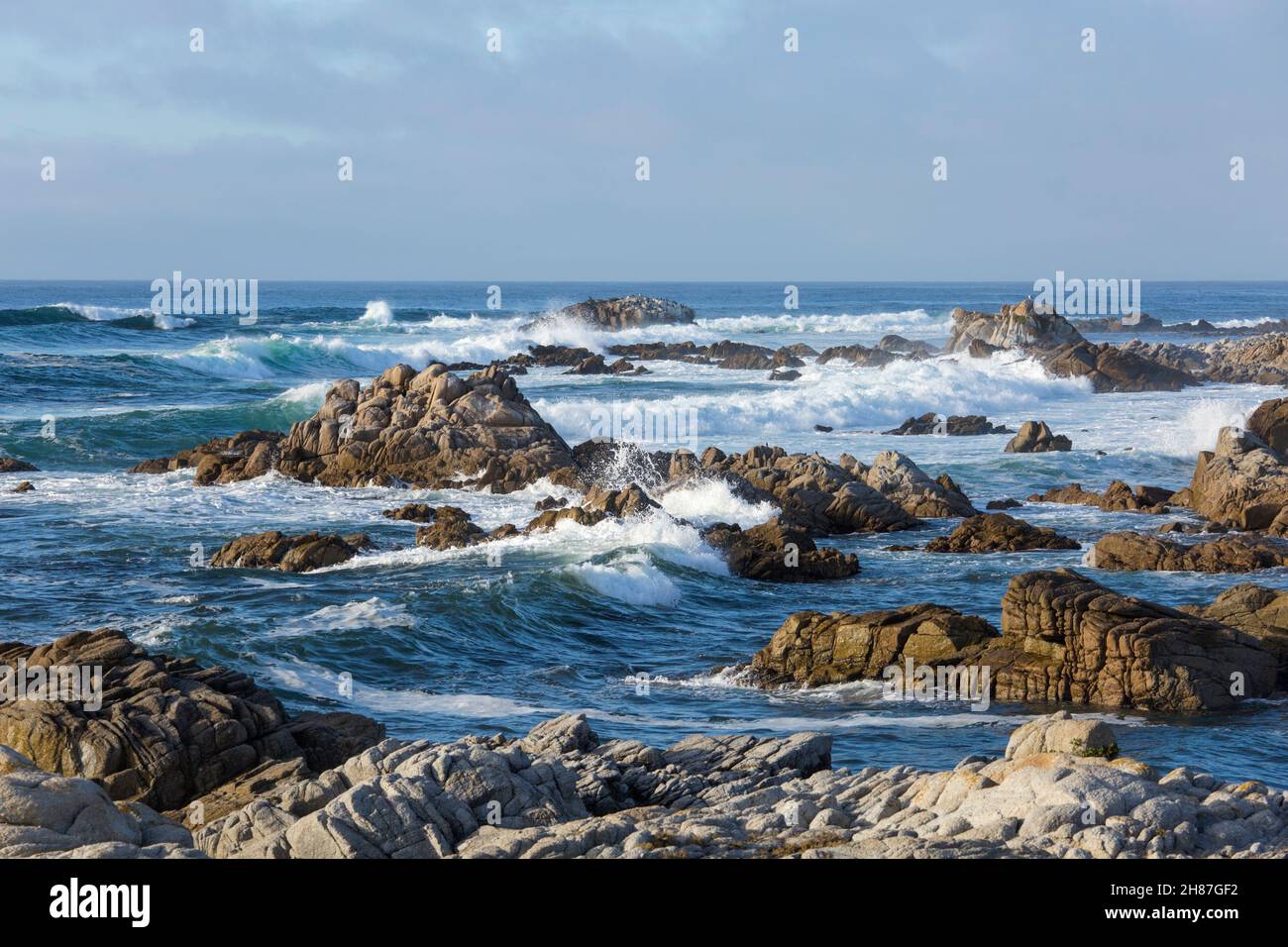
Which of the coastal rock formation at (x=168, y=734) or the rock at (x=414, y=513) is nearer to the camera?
the coastal rock formation at (x=168, y=734)

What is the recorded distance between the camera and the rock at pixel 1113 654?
18.6 meters

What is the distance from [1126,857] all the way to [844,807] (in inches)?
121

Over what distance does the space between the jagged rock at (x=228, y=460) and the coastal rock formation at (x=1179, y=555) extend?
21.9m

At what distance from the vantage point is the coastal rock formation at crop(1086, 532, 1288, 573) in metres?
27.0

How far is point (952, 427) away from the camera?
161 ft

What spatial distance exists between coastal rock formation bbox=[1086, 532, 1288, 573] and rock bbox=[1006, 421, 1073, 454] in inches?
614

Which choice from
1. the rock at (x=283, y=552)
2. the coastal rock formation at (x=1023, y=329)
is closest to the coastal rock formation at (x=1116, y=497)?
the rock at (x=283, y=552)

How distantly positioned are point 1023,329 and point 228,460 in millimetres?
47988

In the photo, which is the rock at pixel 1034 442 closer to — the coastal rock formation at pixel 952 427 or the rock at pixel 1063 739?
the coastal rock formation at pixel 952 427
